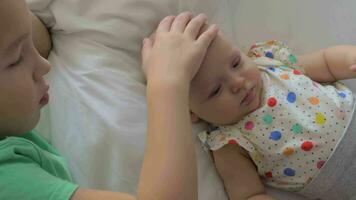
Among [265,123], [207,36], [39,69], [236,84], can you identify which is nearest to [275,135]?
[265,123]

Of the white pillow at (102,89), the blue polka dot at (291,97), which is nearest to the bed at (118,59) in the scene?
the white pillow at (102,89)

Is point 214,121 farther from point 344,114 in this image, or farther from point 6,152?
point 6,152

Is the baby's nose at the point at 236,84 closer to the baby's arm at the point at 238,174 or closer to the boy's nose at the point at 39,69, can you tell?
the baby's arm at the point at 238,174

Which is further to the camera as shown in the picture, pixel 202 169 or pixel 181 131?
pixel 202 169

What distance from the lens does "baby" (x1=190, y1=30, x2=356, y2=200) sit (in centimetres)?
106

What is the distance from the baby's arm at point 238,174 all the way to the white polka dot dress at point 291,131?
0.02 meters

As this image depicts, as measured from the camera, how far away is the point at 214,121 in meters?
1.10

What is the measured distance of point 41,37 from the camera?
1.15 m

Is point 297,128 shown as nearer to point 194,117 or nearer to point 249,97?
point 249,97

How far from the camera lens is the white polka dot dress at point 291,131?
1.07 meters

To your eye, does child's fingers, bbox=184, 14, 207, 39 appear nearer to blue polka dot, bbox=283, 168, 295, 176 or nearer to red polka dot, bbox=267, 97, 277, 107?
red polka dot, bbox=267, 97, 277, 107

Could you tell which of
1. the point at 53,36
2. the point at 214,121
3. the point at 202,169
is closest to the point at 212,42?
the point at 214,121

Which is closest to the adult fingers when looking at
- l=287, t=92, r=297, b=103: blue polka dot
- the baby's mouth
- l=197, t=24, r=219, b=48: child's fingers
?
l=197, t=24, r=219, b=48: child's fingers

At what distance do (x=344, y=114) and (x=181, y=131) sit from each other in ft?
1.57
